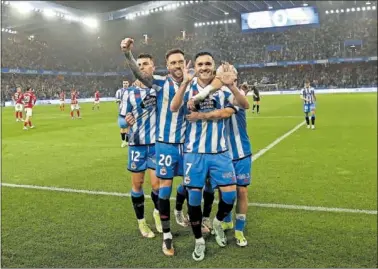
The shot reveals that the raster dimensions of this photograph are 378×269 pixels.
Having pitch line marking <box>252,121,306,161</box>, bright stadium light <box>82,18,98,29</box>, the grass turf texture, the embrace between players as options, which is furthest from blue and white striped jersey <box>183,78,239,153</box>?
pitch line marking <box>252,121,306,161</box>

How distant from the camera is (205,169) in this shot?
4.18 m

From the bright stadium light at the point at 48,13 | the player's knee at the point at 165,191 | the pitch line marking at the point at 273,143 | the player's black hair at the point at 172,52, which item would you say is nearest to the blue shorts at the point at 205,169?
the player's knee at the point at 165,191

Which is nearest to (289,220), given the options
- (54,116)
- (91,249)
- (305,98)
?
(91,249)

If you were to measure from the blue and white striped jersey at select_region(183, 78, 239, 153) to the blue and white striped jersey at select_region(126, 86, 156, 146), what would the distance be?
744mm

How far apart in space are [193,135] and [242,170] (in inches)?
31.9

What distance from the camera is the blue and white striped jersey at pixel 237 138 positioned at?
458cm

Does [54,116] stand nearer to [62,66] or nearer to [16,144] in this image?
[16,144]

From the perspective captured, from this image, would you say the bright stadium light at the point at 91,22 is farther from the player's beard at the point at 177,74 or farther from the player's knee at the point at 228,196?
the player's knee at the point at 228,196

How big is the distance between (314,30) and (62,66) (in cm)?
4861

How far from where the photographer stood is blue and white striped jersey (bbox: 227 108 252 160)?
4.58 m

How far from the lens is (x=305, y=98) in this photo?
15.6 metres

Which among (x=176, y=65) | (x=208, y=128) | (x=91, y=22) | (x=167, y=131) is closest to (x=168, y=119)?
(x=167, y=131)

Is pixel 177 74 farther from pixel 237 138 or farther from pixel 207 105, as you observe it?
pixel 237 138

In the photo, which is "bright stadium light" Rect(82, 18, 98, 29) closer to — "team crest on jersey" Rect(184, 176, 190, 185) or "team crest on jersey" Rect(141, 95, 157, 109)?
"team crest on jersey" Rect(141, 95, 157, 109)
